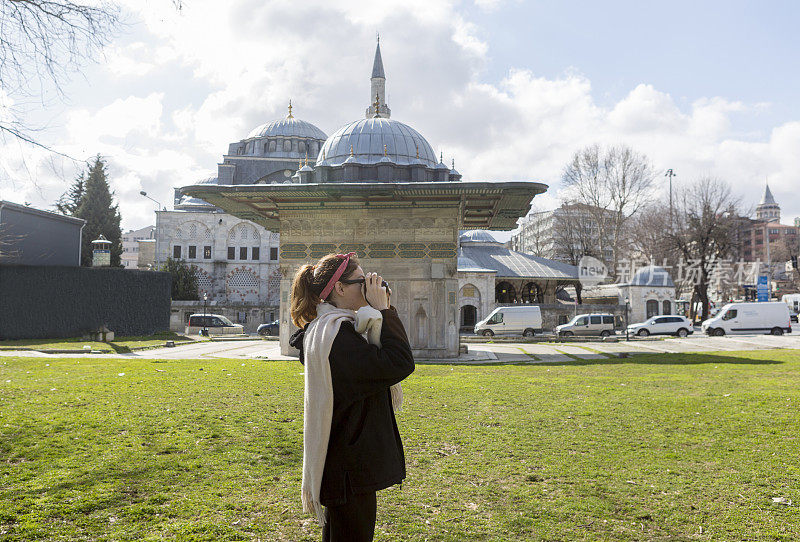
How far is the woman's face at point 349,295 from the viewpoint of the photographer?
2.59m

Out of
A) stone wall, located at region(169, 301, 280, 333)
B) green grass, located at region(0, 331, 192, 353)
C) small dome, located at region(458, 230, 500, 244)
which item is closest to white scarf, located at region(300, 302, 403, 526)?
green grass, located at region(0, 331, 192, 353)

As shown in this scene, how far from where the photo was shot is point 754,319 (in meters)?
30.6

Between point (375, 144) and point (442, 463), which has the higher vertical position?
point (375, 144)

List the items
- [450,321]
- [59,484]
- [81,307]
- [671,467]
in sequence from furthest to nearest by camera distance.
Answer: [81,307], [450,321], [671,467], [59,484]

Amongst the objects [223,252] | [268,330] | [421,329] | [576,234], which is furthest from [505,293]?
[421,329]

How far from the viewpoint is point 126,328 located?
1060 inches

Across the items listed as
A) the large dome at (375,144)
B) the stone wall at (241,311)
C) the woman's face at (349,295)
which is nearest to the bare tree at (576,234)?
the stone wall at (241,311)

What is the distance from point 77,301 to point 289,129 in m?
33.4

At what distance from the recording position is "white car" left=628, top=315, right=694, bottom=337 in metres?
31.4

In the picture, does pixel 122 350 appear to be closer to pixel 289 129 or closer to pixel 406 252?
pixel 406 252

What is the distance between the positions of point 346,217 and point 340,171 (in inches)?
214

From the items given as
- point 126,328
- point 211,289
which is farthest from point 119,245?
point 126,328

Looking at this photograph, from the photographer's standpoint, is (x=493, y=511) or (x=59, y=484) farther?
(x=59, y=484)

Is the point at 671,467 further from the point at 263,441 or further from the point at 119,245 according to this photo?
the point at 119,245
